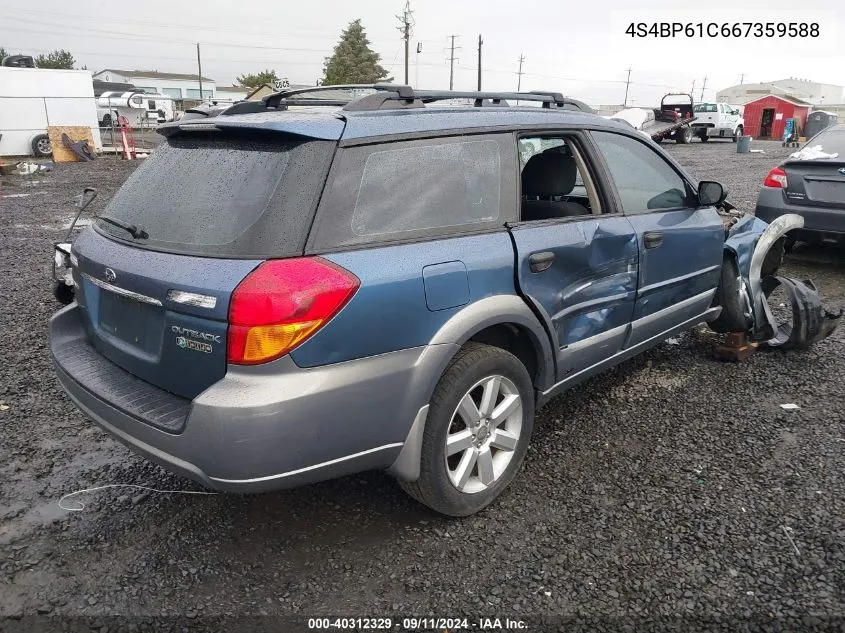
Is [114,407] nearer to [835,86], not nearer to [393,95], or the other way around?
[393,95]

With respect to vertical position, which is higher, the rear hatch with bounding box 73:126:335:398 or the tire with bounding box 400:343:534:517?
the rear hatch with bounding box 73:126:335:398

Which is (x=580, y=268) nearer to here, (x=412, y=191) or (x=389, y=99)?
(x=412, y=191)

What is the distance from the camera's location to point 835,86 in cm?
8300

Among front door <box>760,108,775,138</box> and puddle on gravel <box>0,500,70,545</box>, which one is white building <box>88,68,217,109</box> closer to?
front door <box>760,108,775,138</box>

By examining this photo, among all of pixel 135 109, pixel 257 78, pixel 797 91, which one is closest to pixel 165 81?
pixel 257 78

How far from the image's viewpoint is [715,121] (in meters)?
32.7

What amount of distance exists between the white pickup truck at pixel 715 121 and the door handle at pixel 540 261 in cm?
3348

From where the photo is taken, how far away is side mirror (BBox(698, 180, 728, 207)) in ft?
12.5

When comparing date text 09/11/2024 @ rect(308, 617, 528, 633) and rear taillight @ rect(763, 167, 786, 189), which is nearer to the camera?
date text 09/11/2024 @ rect(308, 617, 528, 633)

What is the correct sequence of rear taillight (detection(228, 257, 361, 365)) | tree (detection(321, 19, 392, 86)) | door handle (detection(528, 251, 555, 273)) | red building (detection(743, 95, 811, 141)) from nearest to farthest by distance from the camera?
rear taillight (detection(228, 257, 361, 365)) → door handle (detection(528, 251, 555, 273)) → red building (detection(743, 95, 811, 141)) → tree (detection(321, 19, 392, 86))

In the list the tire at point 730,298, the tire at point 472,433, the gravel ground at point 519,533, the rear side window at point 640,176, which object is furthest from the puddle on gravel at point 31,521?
the tire at point 730,298

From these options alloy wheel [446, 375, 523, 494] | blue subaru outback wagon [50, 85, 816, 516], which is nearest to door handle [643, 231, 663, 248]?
blue subaru outback wagon [50, 85, 816, 516]

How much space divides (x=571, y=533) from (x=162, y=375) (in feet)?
5.73

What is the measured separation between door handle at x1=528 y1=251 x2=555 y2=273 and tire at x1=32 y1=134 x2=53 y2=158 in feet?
73.8
